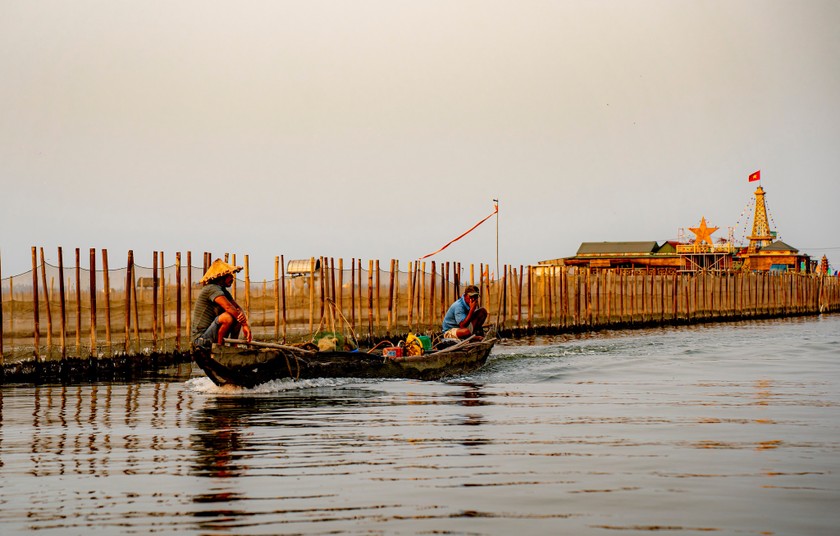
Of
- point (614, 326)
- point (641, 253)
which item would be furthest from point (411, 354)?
point (641, 253)

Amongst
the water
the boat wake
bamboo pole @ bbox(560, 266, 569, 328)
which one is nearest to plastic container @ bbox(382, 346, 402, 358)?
the boat wake

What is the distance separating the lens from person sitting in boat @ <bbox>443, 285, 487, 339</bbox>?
19.7 metres

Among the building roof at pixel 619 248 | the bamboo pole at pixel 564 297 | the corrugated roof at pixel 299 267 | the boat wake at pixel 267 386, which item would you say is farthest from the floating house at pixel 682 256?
the boat wake at pixel 267 386

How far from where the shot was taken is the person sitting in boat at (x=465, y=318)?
19.7 metres

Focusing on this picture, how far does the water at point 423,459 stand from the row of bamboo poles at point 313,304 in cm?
430

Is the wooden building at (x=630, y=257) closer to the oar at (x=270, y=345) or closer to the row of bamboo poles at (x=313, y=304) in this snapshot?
the row of bamboo poles at (x=313, y=304)

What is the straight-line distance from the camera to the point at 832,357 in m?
24.0

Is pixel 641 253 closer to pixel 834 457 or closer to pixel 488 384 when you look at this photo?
pixel 488 384

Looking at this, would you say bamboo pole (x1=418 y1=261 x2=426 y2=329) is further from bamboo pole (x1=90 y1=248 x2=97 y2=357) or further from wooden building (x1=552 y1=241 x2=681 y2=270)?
wooden building (x1=552 y1=241 x2=681 y2=270)

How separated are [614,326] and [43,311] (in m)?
24.7

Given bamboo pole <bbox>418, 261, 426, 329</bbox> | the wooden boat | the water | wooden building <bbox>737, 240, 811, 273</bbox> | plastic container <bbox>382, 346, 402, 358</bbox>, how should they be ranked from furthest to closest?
wooden building <bbox>737, 240, 811, 273</bbox>
bamboo pole <bbox>418, 261, 426, 329</bbox>
plastic container <bbox>382, 346, 402, 358</bbox>
the wooden boat
the water

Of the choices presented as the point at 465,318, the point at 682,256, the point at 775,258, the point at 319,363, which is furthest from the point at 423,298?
the point at 775,258

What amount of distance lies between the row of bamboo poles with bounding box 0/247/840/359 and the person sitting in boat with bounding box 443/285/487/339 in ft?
8.10

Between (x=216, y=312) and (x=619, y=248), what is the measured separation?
66547 millimetres
